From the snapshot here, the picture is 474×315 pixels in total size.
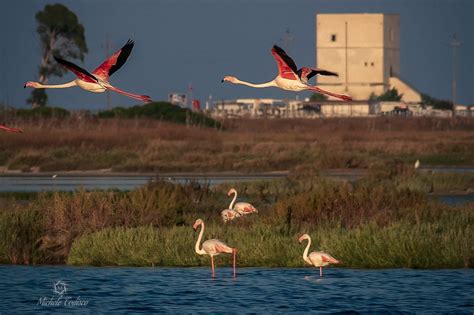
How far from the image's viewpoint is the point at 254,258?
23.2 meters

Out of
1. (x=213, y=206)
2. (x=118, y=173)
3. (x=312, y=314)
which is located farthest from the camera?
(x=118, y=173)

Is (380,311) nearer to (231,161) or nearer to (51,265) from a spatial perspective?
(51,265)

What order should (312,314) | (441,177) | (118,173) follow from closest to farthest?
1. (312,314)
2. (441,177)
3. (118,173)

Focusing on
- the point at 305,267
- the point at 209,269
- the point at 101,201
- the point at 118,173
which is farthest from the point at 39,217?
the point at 118,173

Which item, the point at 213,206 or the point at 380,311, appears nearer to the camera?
the point at 380,311

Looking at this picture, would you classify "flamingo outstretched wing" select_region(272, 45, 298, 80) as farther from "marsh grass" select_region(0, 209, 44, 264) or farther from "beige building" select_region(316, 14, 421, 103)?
"beige building" select_region(316, 14, 421, 103)

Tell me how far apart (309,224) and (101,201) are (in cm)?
402
